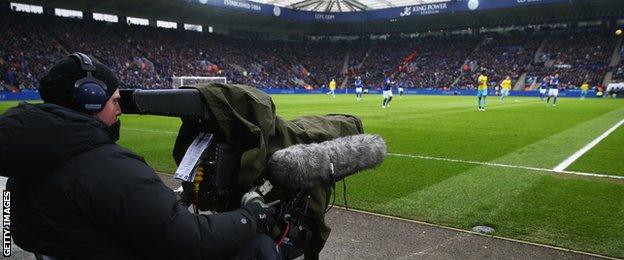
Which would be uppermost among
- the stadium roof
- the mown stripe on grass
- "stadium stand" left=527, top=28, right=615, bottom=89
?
the stadium roof

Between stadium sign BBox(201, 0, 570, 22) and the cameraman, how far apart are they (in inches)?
1693

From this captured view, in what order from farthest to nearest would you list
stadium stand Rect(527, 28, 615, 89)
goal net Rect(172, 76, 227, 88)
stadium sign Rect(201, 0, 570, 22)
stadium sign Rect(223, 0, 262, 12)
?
stadium sign Rect(223, 0, 262, 12), stadium sign Rect(201, 0, 570, 22), stadium stand Rect(527, 28, 615, 89), goal net Rect(172, 76, 227, 88)

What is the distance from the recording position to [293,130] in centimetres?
259

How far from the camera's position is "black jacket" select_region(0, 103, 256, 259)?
5.65 feet

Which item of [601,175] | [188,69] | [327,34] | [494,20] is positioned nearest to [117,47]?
[188,69]

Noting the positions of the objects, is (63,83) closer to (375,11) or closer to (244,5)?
(244,5)

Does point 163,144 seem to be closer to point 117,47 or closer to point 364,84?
point 117,47

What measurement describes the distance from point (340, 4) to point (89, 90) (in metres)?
56.8

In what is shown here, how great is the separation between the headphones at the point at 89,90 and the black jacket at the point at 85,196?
0.40ft

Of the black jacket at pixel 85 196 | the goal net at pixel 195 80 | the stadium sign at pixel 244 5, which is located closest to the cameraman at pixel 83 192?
the black jacket at pixel 85 196

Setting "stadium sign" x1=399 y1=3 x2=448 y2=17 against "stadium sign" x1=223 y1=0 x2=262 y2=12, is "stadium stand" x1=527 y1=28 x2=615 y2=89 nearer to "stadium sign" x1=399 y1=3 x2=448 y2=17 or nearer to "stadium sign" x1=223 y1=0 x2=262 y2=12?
"stadium sign" x1=399 y1=3 x2=448 y2=17

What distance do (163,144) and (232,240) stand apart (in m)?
9.42

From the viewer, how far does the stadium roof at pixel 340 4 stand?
50562 millimetres

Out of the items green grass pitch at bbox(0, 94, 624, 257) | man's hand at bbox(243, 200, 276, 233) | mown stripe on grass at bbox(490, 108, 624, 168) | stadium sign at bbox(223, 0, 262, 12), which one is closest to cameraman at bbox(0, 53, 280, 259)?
man's hand at bbox(243, 200, 276, 233)
